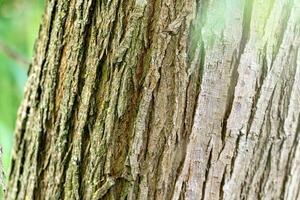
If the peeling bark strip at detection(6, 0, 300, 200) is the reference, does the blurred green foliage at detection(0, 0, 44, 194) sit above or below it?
above

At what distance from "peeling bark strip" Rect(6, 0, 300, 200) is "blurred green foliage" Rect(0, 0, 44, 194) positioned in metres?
0.76

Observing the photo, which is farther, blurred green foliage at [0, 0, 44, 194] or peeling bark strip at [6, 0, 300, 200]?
blurred green foliage at [0, 0, 44, 194]

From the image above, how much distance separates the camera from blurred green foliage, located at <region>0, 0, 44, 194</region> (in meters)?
1.86

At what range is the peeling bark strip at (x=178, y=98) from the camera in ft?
3.26

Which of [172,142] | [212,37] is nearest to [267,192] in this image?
[172,142]

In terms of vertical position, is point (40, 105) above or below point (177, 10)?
below

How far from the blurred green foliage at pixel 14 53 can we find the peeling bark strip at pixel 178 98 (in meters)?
0.76

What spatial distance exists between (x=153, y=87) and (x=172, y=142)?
3.9 inches

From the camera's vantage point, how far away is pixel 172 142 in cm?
105

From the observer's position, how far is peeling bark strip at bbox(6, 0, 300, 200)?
992 millimetres

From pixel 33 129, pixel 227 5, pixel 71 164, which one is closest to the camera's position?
pixel 227 5

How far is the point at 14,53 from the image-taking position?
6.10ft

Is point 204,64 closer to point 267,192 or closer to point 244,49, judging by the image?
point 244,49

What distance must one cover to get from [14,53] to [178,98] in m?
0.96
